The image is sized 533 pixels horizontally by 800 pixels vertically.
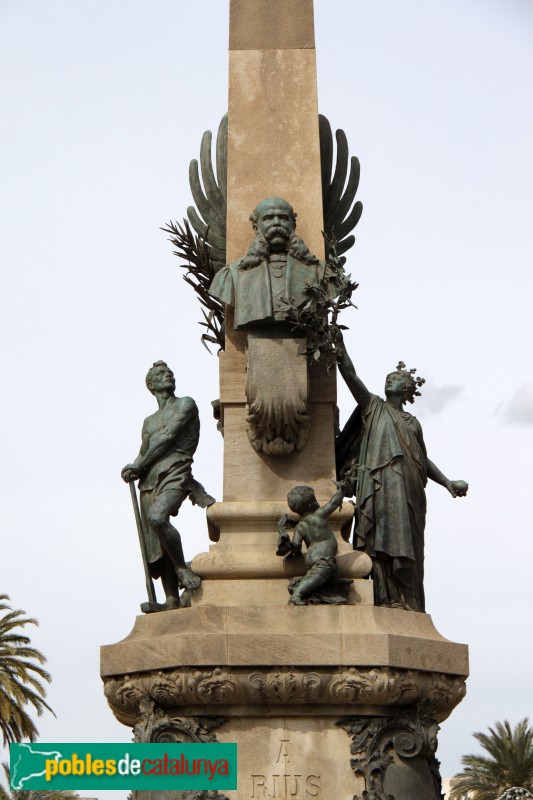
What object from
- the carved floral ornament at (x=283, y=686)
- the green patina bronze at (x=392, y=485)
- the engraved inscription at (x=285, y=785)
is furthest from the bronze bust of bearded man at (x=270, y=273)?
the engraved inscription at (x=285, y=785)

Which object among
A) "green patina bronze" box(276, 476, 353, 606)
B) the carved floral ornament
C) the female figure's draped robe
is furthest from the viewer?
the female figure's draped robe

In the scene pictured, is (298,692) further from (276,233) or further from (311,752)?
(276,233)

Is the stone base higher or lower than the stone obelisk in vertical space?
lower

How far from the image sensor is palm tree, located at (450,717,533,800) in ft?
135

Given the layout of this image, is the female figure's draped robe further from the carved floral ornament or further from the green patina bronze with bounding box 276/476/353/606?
the carved floral ornament

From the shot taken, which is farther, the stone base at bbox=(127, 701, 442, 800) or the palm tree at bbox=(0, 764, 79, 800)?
the palm tree at bbox=(0, 764, 79, 800)

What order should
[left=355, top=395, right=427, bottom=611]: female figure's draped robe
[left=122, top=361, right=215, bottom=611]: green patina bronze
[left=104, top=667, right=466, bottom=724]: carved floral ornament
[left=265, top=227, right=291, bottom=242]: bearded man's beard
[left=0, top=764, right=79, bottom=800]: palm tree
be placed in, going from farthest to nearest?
[left=0, top=764, right=79, bottom=800]: palm tree
[left=265, top=227, right=291, bottom=242]: bearded man's beard
[left=355, top=395, right=427, bottom=611]: female figure's draped robe
[left=122, top=361, right=215, bottom=611]: green patina bronze
[left=104, top=667, right=466, bottom=724]: carved floral ornament

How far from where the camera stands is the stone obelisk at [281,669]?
55.5ft

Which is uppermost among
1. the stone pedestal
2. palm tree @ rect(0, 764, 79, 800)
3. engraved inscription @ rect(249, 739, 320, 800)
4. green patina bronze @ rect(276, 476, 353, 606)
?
palm tree @ rect(0, 764, 79, 800)

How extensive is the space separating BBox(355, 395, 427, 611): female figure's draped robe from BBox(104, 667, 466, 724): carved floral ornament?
4.58 feet

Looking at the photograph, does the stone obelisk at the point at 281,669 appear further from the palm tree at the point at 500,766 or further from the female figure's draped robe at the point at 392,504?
the palm tree at the point at 500,766

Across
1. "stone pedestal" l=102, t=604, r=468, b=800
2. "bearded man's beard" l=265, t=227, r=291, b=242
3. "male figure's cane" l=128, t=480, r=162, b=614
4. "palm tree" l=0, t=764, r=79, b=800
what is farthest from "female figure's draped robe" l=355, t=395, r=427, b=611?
"palm tree" l=0, t=764, r=79, b=800

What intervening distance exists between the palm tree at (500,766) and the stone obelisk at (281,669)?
23.7 metres

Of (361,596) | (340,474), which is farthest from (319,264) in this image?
(361,596)
